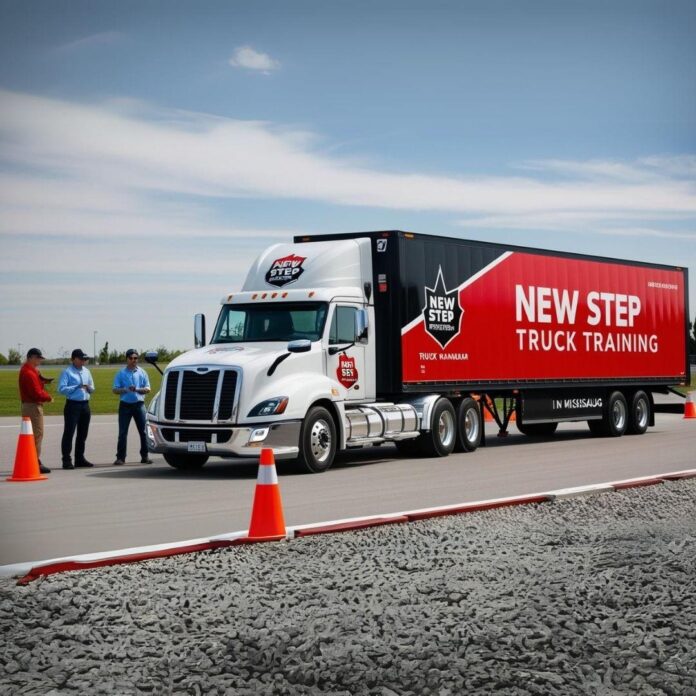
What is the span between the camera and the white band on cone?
32.7 ft

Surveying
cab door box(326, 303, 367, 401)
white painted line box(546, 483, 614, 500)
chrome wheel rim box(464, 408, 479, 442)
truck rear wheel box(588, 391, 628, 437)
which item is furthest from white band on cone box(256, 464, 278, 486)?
truck rear wheel box(588, 391, 628, 437)

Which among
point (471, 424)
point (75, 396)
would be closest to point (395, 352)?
point (471, 424)

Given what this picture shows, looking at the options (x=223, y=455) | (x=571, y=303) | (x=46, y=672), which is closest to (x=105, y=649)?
(x=46, y=672)

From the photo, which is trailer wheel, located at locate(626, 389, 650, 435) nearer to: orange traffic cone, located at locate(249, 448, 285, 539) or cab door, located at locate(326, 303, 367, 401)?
cab door, located at locate(326, 303, 367, 401)

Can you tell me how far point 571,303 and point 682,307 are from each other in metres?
6.02

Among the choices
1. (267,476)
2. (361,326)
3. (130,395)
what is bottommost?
(267,476)

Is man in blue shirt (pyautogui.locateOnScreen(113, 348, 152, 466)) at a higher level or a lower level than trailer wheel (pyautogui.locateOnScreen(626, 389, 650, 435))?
higher

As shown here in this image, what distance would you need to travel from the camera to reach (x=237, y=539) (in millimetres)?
9469

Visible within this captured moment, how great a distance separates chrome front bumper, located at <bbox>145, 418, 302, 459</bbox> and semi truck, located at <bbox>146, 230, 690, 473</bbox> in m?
0.02

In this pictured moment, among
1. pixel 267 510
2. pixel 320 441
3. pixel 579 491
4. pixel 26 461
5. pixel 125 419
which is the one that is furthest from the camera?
pixel 125 419

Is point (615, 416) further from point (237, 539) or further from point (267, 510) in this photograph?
point (237, 539)

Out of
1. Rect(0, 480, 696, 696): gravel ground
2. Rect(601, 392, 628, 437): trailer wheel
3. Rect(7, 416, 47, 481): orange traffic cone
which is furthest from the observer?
Rect(601, 392, 628, 437): trailer wheel

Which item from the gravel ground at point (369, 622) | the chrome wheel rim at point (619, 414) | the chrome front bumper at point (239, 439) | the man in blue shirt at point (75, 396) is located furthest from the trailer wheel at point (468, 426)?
the gravel ground at point (369, 622)

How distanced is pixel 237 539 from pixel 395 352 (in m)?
10.1
